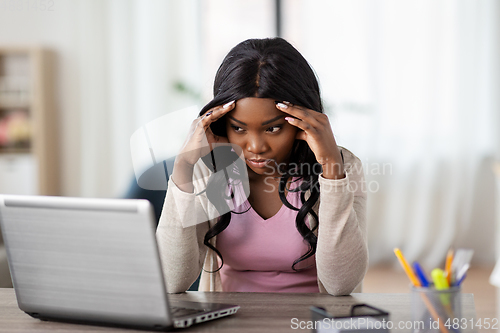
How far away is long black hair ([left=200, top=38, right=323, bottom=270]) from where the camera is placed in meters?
0.97

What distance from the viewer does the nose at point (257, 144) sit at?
3.18ft

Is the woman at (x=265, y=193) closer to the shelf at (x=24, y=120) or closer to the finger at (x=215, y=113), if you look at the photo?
the finger at (x=215, y=113)

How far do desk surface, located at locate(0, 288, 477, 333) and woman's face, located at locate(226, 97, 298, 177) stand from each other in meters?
0.29

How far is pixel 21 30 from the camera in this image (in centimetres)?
317

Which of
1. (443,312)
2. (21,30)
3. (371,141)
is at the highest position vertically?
(21,30)

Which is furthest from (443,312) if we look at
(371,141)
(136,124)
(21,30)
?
(21,30)

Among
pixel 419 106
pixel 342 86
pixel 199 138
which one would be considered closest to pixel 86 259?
pixel 199 138

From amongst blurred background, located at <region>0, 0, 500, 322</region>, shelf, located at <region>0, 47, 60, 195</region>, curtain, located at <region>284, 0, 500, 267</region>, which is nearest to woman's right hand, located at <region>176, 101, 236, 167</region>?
blurred background, located at <region>0, 0, 500, 322</region>

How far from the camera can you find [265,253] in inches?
41.6

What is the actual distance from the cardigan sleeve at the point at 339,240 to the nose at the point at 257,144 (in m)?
0.14

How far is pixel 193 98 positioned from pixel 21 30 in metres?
1.27

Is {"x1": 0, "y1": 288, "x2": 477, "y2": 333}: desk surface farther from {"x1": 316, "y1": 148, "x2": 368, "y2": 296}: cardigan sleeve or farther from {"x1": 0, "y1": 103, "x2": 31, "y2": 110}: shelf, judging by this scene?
{"x1": 0, "y1": 103, "x2": 31, "y2": 110}: shelf

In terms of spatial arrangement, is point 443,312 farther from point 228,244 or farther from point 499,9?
point 499,9

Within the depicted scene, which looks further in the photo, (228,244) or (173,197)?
(228,244)
